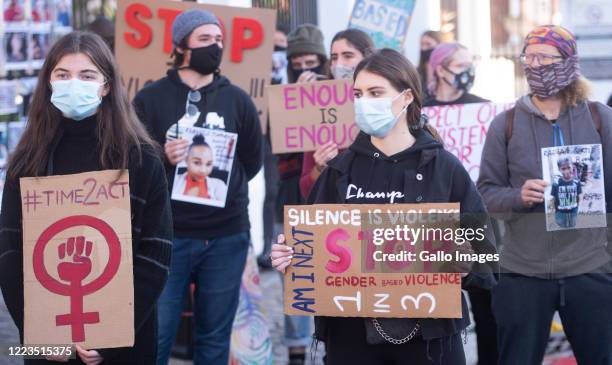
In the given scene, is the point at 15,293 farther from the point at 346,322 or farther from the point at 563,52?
the point at 563,52

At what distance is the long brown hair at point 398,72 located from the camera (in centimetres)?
428

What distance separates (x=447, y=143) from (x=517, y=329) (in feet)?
6.39

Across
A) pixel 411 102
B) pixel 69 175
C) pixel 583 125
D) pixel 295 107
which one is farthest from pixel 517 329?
pixel 69 175

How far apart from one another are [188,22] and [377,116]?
5.77 ft

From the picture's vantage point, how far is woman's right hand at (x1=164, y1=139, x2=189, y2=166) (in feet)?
17.9

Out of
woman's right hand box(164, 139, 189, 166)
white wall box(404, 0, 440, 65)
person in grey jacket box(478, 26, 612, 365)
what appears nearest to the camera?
person in grey jacket box(478, 26, 612, 365)

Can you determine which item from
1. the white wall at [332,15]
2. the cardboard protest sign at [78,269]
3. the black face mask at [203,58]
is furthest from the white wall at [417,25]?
the cardboard protest sign at [78,269]

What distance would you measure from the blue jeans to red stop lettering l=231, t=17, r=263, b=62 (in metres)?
1.47

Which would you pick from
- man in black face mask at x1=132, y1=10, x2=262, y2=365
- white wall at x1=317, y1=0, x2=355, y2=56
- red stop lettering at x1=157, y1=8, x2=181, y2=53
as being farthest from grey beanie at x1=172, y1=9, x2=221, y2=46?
white wall at x1=317, y1=0, x2=355, y2=56

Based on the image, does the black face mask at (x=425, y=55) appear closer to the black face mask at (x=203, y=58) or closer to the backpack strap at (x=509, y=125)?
the black face mask at (x=203, y=58)

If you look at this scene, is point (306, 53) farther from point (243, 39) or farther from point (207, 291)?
point (207, 291)

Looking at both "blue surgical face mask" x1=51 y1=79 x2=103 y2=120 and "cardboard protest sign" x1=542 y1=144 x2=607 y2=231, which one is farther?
"cardboard protest sign" x1=542 y1=144 x2=607 y2=231

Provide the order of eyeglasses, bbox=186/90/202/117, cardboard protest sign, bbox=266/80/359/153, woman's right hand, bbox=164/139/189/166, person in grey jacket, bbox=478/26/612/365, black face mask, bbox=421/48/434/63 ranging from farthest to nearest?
1. black face mask, bbox=421/48/434/63
2. cardboard protest sign, bbox=266/80/359/153
3. eyeglasses, bbox=186/90/202/117
4. woman's right hand, bbox=164/139/189/166
5. person in grey jacket, bbox=478/26/612/365

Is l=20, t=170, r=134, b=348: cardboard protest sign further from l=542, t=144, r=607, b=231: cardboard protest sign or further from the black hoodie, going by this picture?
l=542, t=144, r=607, b=231: cardboard protest sign
